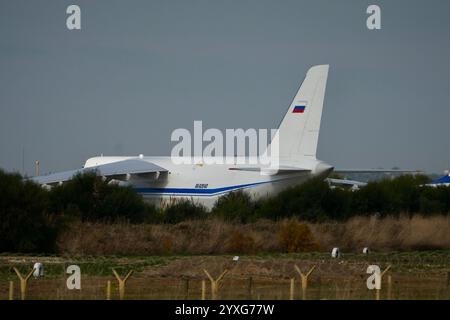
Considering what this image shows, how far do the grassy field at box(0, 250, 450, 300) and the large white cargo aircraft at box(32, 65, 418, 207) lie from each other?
16.8m

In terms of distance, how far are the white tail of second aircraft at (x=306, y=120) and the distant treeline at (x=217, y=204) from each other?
3.02 m

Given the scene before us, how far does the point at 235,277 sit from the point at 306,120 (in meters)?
25.5

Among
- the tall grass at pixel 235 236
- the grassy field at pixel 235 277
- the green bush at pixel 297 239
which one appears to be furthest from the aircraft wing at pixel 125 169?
the grassy field at pixel 235 277

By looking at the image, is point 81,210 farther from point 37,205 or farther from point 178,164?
point 178,164

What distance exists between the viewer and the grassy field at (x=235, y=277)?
2517 centimetres

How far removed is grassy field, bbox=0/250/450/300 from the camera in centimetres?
2517

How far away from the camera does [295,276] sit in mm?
29609

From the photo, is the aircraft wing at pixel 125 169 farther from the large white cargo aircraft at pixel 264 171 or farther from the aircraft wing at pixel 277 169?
the aircraft wing at pixel 277 169

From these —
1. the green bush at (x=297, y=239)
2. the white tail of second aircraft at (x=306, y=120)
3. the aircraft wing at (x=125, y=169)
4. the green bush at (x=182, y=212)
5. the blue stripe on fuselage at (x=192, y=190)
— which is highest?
the white tail of second aircraft at (x=306, y=120)

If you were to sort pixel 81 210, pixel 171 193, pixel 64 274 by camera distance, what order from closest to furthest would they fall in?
pixel 64 274 < pixel 81 210 < pixel 171 193

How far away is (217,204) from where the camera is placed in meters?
51.9
